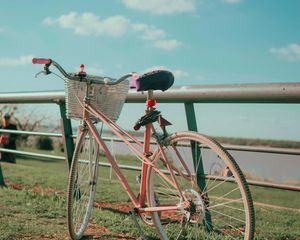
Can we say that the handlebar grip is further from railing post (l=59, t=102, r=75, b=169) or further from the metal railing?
railing post (l=59, t=102, r=75, b=169)

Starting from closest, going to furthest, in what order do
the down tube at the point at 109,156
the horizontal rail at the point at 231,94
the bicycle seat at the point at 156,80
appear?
the bicycle seat at the point at 156,80
the horizontal rail at the point at 231,94
the down tube at the point at 109,156

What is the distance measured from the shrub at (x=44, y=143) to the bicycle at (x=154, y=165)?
20.8 m

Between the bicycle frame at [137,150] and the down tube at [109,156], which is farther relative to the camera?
the down tube at [109,156]

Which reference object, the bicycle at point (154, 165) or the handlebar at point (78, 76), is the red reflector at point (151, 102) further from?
the handlebar at point (78, 76)

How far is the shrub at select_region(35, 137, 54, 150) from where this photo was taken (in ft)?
79.9

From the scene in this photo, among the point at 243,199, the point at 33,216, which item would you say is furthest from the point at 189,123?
the point at 33,216

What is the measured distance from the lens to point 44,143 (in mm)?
24469

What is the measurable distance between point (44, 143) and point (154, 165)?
22.0m

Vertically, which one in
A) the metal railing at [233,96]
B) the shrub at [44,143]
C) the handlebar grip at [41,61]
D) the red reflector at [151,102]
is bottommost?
the shrub at [44,143]

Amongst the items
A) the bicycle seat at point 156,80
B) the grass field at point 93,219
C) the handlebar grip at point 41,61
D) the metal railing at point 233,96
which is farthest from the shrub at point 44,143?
the bicycle seat at point 156,80

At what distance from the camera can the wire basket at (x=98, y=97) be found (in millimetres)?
3746

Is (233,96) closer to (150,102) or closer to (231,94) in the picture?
(231,94)

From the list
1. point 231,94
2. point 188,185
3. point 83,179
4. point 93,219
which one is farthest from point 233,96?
point 93,219

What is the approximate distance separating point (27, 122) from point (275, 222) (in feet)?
66.9
